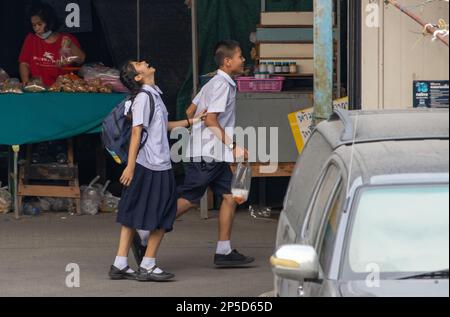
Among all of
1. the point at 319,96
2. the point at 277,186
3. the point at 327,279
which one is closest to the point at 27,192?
the point at 277,186

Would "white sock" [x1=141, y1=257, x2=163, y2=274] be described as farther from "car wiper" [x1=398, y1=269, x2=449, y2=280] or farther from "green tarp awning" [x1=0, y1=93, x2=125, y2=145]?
"car wiper" [x1=398, y1=269, x2=449, y2=280]

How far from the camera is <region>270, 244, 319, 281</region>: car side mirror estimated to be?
475 cm

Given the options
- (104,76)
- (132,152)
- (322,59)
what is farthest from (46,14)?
(322,59)

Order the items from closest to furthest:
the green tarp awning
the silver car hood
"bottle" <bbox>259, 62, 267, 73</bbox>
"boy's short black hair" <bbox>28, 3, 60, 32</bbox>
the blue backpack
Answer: the silver car hood, the blue backpack, the green tarp awning, "bottle" <bbox>259, 62, 267, 73</bbox>, "boy's short black hair" <bbox>28, 3, 60, 32</bbox>

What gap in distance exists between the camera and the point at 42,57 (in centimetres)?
1144

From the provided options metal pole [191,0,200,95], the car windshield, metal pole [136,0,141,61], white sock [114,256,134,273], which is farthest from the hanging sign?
the car windshield

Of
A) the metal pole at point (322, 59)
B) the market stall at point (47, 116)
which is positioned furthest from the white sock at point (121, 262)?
the market stall at point (47, 116)

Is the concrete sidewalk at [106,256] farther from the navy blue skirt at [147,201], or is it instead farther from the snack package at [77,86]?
the snack package at [77,86]

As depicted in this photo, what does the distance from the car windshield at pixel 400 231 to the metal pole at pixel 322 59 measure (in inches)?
119

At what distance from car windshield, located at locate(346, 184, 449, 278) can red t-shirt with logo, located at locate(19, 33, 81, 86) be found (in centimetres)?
701

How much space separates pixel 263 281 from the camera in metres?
8.43

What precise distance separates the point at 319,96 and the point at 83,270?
96.4 inches

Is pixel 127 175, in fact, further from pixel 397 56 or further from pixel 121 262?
pixel 397 56

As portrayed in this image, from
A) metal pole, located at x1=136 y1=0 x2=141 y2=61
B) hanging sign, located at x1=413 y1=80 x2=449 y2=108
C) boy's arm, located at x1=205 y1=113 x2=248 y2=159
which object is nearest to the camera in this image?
boy's arm, located at x1=205 y1=113 x2=248 y2=159
